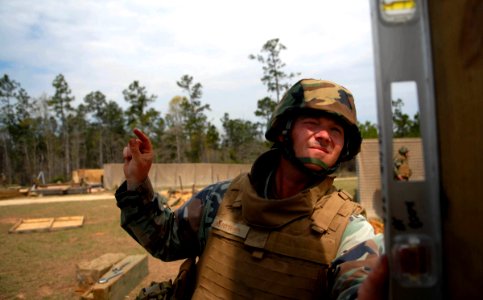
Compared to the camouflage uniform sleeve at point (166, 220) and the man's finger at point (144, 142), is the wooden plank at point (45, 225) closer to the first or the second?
the camouflage uniform sleeve at point (166, 220)

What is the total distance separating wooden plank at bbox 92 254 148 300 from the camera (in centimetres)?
389

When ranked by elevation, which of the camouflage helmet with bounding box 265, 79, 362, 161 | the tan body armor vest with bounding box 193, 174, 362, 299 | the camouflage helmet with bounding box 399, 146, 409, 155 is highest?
the camouflage helmet with bounding box 265, 79, 362, 161

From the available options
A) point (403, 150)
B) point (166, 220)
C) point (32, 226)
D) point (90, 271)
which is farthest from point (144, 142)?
point (32, 226)

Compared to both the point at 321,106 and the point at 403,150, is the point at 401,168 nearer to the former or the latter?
the point at 403,150

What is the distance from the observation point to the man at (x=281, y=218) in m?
1.62

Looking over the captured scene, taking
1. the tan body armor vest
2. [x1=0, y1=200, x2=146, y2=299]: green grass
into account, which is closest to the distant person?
the tan body armor vest

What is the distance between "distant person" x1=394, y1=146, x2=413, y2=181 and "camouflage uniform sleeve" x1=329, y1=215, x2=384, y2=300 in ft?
1.58

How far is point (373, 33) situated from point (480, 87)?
24 centimetres

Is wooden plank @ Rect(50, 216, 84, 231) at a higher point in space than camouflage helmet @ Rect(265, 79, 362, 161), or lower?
lower

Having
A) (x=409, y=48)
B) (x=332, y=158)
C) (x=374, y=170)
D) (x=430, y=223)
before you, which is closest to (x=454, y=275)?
(x=430, y=223)

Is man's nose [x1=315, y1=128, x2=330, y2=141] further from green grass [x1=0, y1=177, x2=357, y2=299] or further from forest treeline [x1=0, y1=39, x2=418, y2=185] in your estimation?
forest treeline [x1=0, y1=39, x2=418, y2=185]

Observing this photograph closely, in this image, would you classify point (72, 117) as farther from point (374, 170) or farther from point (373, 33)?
point (373, 33)

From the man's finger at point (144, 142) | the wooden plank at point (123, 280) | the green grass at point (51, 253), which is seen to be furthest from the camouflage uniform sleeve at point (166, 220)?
the green grass at point (51, 253)

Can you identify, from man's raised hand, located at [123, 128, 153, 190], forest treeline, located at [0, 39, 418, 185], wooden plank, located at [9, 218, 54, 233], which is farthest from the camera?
forest treeline, located at [0, 39, 418, 185]
